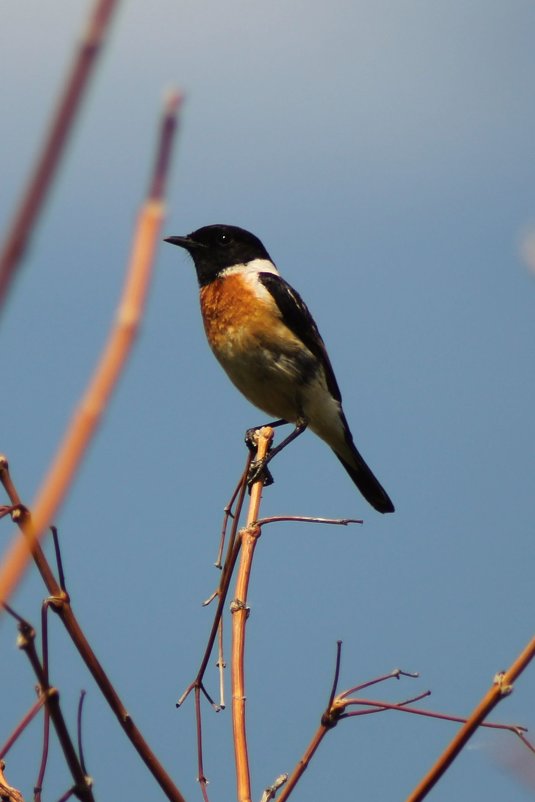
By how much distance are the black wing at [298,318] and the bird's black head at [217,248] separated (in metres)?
0.38

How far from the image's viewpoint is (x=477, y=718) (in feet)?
5.40

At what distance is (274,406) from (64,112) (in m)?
6.06

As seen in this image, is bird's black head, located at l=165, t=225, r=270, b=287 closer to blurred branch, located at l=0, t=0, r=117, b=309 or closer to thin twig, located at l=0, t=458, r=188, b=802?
thin twig, located at l=0, t=458, r=188, b=802

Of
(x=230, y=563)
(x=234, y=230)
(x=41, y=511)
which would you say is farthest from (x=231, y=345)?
(x=41, y=511)

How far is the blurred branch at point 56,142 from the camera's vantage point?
649 millimetres

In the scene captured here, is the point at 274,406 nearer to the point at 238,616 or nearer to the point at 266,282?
the point at 266,282

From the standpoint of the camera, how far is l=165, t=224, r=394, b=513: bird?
6.51 meters

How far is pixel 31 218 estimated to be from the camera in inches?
25.9

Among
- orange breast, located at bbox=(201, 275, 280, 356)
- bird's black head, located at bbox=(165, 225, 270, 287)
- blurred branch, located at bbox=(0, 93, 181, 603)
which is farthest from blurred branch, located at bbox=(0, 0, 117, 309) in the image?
bird's black head, located at bbox=(165, 225, 270, 287)

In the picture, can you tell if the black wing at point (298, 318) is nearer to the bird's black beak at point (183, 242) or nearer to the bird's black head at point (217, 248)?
the bird's black head at point (217, 248)

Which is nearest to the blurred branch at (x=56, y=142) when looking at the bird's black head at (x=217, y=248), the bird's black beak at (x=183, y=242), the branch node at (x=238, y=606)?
the branch node at (x=238, y=606)

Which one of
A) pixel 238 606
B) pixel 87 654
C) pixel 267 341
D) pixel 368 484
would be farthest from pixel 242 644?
pixel 368 484

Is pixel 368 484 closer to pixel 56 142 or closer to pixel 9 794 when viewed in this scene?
pixel 9 794

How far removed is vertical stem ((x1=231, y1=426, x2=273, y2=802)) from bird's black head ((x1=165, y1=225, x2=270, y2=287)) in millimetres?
4284
